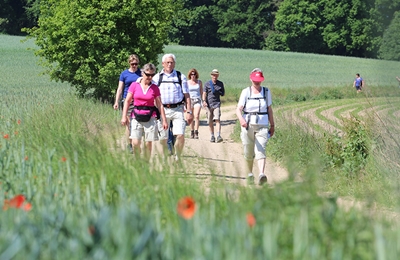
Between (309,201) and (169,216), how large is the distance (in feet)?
3.26

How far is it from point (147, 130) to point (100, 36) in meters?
10.5

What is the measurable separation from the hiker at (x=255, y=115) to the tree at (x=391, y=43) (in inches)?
68.8

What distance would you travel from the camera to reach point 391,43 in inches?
362

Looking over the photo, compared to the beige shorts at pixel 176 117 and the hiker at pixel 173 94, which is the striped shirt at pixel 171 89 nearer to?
the hiker at pixel 173 94

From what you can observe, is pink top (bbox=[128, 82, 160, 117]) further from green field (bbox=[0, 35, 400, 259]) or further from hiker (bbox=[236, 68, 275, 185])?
green field (bbox=[0, 35, 400, 259])

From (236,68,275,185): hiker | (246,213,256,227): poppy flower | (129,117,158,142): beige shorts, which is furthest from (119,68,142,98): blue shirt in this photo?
(246,213,256,227): poppy flower

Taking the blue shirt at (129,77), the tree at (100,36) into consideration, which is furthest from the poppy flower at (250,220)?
the tree at (100,36)

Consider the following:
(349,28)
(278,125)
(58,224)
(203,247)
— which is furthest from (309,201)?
(349,28)

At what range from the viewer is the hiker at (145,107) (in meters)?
10.6

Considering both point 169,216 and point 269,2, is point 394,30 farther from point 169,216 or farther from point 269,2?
point 269,2

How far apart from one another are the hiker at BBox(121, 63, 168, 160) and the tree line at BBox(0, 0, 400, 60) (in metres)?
68.8

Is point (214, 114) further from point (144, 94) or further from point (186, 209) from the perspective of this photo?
point (186, 209)

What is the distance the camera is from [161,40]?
71.7ft

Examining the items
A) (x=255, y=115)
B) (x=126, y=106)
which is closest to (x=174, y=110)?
(x=126, y=106)
